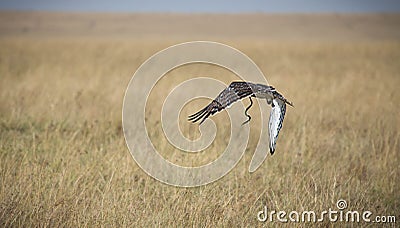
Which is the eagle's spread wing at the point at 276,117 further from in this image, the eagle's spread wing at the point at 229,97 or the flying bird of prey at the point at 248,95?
the eagle's spread wing at the point at 229,97

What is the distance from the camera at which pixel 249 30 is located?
203 ft

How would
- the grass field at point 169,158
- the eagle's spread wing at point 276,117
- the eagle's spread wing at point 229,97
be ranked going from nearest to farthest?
1. the eagle's spread wing at point 229,97
2. the eagle's spread wing at point 276,117
3. the grass field at point 169,158

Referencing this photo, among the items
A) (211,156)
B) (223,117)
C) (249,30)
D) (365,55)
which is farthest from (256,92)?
(249,30)

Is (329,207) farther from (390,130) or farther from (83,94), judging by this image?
(83,94)

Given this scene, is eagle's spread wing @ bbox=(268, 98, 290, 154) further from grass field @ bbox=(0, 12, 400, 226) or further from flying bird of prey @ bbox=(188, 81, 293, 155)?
grass field @ bbox=(0, 12, 400, 226)

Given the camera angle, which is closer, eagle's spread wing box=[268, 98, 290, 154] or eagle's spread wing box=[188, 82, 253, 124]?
eagle's spread wing box=[188, 82, 253, 124]

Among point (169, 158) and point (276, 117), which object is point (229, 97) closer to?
point (276, 117)

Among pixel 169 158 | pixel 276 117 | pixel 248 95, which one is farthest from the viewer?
pixel 169 158

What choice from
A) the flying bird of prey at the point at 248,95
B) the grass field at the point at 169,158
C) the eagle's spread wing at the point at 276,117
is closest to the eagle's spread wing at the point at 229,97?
the flying bird of prey at the point at 248,95

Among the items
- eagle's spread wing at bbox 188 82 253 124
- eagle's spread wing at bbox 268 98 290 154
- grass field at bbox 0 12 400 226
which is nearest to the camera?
eagle's spread wing at bbox 188 82 253 124

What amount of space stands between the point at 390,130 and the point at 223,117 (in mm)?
2510

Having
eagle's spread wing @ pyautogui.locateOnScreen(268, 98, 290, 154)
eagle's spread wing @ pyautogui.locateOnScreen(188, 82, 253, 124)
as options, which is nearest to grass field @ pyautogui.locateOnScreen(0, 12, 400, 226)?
eagle's spread wing @ pyautogui.locateOnScreen(268, 98, 290, 154)

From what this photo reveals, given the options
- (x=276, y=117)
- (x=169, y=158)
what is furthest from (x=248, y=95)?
(x=169, y=158)

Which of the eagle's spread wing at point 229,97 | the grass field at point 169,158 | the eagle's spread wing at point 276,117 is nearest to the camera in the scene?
the eagle's spread wing at point 229,97
